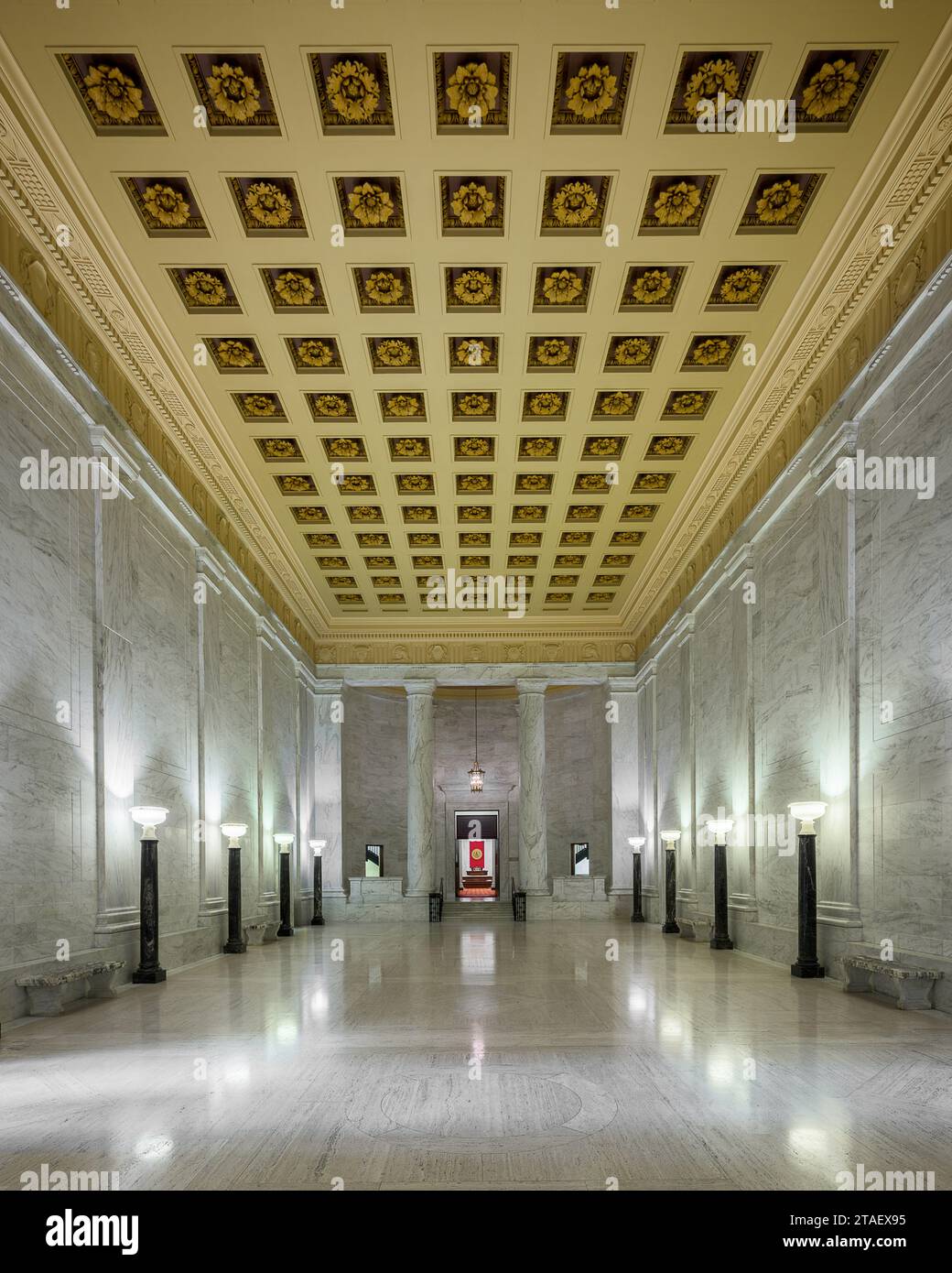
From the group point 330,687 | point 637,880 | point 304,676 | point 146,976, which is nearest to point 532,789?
point 637,880

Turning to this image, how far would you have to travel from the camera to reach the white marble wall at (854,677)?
10.2 m

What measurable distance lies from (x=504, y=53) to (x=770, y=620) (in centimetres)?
965

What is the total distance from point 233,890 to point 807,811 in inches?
380

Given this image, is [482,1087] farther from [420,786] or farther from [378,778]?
[378,778]

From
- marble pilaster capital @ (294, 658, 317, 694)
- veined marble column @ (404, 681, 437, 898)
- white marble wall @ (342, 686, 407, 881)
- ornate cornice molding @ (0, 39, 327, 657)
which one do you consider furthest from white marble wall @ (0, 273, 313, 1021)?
white marble wall @ (342, 686, 407, 881)

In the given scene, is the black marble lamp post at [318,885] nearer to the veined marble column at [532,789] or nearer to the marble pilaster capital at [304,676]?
the marble pilaster capital at [304,676]

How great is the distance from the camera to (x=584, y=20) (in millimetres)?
8844

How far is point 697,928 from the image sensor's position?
20109mm

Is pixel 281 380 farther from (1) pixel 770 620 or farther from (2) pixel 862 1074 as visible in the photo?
(2) pixel 862 1074

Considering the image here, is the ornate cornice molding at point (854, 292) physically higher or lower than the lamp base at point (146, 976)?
higher

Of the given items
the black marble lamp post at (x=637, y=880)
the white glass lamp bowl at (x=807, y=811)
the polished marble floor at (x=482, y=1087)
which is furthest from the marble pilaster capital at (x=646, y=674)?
the polished marble floor at (x=482, y=1087)

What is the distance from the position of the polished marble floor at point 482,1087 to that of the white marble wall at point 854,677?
1.39 m

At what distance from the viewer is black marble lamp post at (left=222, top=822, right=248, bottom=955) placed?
57.7ft
